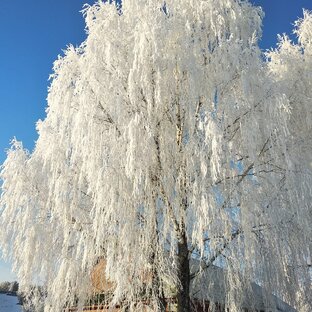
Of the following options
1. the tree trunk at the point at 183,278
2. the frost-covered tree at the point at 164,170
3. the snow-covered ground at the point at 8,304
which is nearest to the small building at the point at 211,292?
the frost-covered tree at the point at 164,170

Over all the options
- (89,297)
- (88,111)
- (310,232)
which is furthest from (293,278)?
(88,111)

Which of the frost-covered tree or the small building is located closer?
the frost-covered tree

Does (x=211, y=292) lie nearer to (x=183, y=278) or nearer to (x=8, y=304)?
(x=183, y=278)

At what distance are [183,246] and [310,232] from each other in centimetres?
192

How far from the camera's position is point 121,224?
5.90m

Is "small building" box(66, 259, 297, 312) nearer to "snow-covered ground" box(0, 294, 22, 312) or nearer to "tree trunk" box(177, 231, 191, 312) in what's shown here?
"tree trunk" box(177, 231, 191, 312)

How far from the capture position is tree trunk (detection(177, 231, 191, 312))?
602 cm

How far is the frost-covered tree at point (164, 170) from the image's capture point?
18.9 ft

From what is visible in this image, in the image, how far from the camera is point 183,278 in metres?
6.16

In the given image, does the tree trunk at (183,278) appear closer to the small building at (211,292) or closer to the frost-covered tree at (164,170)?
the frost-covered tree at (164,170)

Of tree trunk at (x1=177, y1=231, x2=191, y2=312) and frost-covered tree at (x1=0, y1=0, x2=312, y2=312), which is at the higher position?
frost-covered tree at (x1=0, y1=0, x2=312, y2=312)

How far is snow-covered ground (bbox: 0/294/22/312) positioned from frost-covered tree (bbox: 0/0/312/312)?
1901cm

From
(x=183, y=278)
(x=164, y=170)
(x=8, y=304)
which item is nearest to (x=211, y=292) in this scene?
(x=183, y=278)

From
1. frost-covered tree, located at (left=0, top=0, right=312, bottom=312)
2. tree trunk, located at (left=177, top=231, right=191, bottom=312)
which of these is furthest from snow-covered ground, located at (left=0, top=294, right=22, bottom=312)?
tree trunk, located at (left=177, top=231, right=191, bottom=312)
